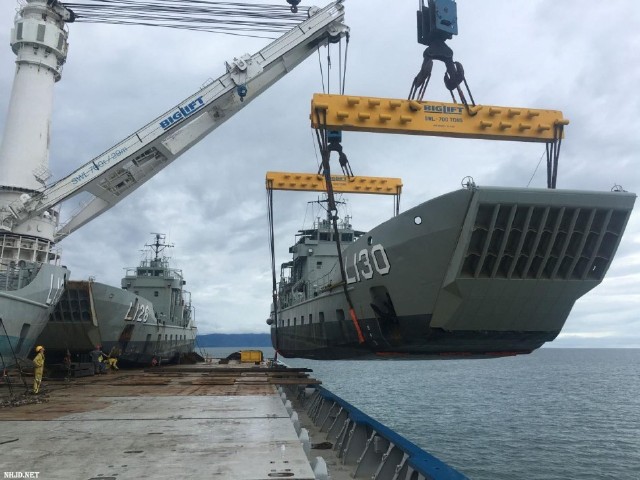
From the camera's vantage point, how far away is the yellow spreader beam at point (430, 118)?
11.0 metres

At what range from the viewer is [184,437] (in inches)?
244

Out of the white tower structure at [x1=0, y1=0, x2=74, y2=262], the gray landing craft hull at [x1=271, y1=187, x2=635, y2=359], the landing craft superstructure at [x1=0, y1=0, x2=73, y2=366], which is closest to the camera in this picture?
the gray landing craft hull at [x1=271, y1=187, x2=635, y2=359]

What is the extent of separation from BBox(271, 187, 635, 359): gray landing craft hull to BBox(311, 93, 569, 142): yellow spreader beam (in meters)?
2.42

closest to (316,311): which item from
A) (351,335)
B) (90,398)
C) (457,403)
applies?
(351,335)

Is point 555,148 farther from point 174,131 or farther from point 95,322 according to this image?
point 95,322

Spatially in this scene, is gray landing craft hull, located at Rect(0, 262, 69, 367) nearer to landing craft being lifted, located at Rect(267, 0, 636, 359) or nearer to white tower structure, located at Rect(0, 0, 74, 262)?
white tower structure, located at Rect(0, 0, 74, 262)

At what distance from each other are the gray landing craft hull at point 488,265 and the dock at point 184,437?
282 centimetres

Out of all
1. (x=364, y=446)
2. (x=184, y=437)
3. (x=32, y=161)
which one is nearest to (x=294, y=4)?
(x=32, y=161)

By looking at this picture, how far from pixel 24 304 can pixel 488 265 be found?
47.8ft

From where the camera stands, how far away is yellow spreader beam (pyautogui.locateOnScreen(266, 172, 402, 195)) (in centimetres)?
2027

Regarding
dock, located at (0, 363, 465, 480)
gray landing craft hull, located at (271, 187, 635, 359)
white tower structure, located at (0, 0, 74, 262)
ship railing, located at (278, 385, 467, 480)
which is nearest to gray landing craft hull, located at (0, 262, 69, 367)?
A: white tower structure, located at (0, 0, 74, 262)

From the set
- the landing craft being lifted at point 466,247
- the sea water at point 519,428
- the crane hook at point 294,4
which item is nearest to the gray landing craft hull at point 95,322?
the landing craft being lifted at point 466,247

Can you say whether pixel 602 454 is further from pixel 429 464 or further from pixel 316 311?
pixel 429 464

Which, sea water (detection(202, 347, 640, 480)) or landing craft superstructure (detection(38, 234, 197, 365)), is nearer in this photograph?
sea water (detection(202, 347, 640, 480))
